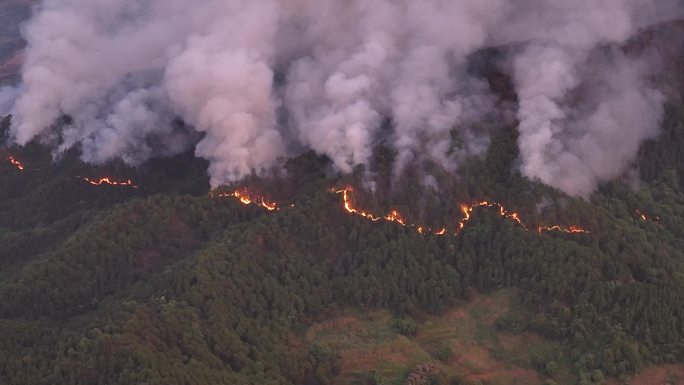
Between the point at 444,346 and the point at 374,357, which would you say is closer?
the point at 374,357

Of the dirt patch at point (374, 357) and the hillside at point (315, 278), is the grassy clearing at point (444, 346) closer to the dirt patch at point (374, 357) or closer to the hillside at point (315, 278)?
the dirt patch at point (374, 357)

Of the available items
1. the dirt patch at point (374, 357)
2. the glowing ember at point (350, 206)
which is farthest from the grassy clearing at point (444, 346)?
the glowing ember at point (350, 206)

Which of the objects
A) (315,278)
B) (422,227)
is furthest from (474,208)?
(315,278)

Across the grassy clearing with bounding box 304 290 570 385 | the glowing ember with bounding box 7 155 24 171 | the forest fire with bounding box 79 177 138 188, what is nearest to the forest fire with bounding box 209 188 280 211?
the grassy clearing with bounding box 304 290 570 385

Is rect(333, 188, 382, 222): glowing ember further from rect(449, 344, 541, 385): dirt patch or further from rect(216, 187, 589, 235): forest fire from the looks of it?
rect(449, 344, 541, 385): dirt patch

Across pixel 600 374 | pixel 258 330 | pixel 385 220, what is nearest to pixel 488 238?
pixel 385 220

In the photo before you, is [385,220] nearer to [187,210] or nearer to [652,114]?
[187,210]

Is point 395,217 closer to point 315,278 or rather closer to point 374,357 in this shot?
point 315,278
